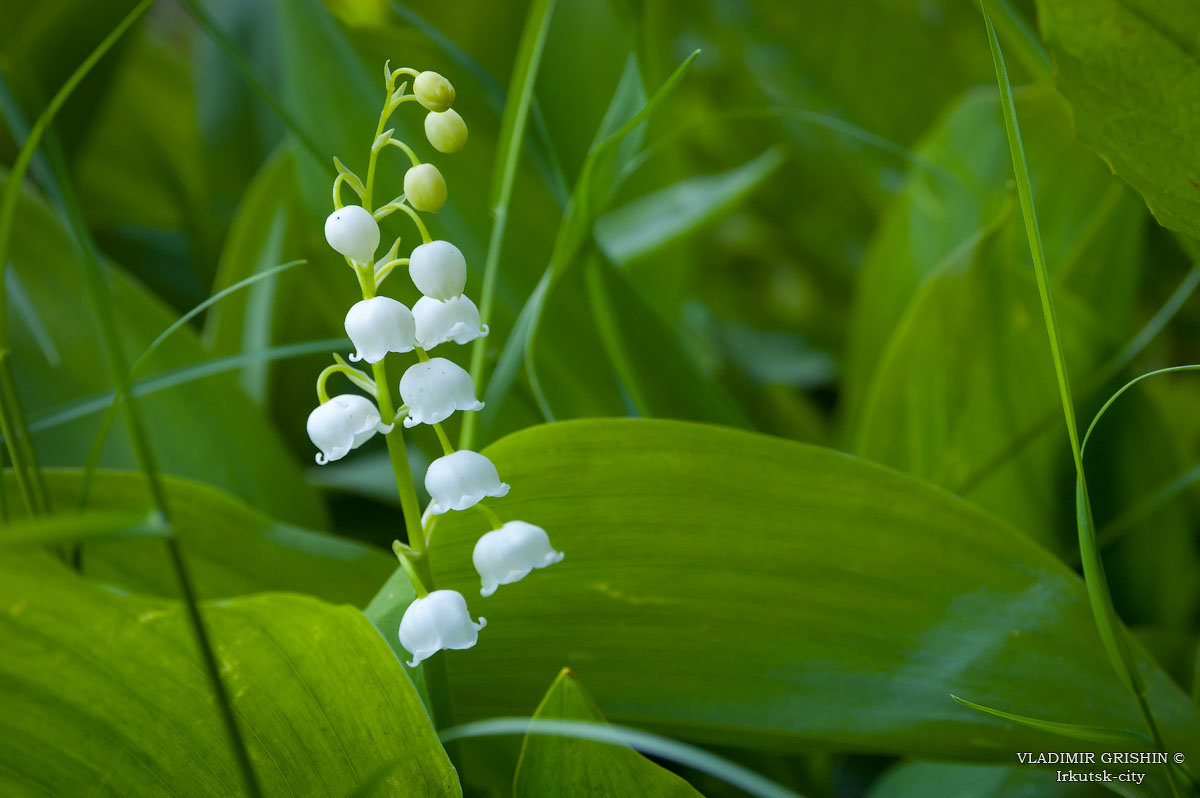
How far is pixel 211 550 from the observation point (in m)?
0.36

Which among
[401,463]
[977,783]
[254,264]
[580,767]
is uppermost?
[254,264]

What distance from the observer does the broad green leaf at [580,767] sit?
251 mm

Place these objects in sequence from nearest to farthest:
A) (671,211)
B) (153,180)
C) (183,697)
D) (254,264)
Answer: (183,697) < (254,264) < (671,211) < (153,180)

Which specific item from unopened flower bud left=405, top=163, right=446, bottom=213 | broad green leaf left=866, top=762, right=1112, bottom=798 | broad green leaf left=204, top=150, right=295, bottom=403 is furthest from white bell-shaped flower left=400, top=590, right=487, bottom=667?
broad green leaf left=204, top=150, right=295, bottom=403

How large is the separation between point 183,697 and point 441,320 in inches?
5.4

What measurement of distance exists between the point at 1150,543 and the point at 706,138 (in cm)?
65

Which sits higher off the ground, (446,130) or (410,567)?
(446,130)

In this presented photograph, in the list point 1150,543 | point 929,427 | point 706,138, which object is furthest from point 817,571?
point 706,138

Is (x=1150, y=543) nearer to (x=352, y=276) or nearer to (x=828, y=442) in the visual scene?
(x=828, y=442)

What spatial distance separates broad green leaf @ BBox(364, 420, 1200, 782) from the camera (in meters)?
0.31

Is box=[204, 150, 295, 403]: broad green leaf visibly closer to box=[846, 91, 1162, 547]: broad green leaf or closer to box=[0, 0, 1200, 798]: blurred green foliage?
box=[0, 0, 1200, 798]: blurred green foliage

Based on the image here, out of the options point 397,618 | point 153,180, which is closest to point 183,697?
point 397,618

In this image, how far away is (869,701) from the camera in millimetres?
308

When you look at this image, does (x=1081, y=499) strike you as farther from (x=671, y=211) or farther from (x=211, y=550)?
(x=671, y=211)
